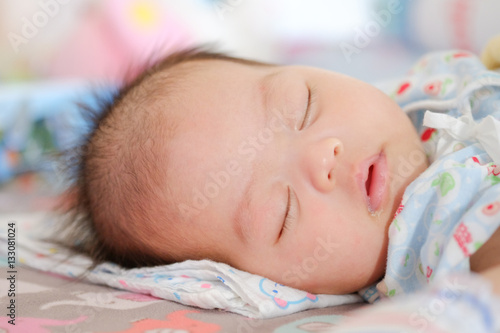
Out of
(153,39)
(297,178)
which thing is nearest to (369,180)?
(297,178)

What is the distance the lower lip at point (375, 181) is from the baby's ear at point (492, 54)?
1.98 feet

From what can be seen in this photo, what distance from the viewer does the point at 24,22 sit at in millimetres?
2607

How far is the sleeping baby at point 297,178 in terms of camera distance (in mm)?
1011

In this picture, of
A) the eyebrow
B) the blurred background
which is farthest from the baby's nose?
the blurred background

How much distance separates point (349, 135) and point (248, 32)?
178cm

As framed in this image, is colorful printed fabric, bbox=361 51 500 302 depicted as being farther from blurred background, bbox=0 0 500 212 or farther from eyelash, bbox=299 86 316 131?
blurred background, bbox=0 0 500 212

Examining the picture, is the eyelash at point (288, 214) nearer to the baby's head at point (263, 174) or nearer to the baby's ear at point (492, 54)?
the baby's head at point (263, 174)

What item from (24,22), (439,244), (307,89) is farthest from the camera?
(24,22)

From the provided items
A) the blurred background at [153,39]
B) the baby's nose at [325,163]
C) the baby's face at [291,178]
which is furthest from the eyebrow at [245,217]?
the blurred background at [153,39]

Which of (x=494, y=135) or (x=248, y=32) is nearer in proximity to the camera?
(x=494, y=135)

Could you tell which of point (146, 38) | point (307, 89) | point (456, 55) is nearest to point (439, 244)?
point (307, 89)

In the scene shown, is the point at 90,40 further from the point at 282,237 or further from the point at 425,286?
the point at 425,286

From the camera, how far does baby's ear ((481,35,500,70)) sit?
142cm

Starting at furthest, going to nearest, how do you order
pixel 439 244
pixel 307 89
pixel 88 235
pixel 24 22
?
pixel 24 22, pixel 88 235, pixel 307 89, pixel 439 244
